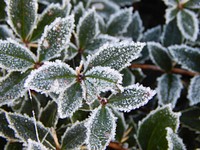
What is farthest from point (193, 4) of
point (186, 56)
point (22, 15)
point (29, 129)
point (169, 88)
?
point (29, 129)

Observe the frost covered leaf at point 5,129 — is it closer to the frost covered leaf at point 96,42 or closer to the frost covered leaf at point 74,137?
the frost covered leaf at point 74,137

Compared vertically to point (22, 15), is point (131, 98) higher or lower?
lower

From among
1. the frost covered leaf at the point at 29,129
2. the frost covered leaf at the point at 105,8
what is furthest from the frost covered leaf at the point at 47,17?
the frost covered leaf at the point at 105,8

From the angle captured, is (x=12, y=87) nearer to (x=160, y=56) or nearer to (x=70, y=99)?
(x=70, y=99)

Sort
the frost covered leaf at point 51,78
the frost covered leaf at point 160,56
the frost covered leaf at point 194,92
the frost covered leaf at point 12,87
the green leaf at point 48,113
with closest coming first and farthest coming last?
1. the frost covered leaf at point 51,78
2. the frost covered leaf at point 12,87
3. the green leaf at point 48,113
4. the frost covered leaf at point 194,92
5. the frost covered leaf at point 160,56

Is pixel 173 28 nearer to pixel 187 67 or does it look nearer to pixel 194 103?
pixel 187 67
